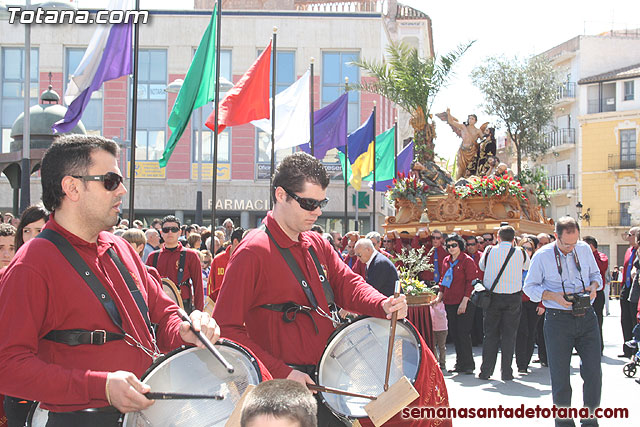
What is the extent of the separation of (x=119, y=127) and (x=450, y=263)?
30.7 metres

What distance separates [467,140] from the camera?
2575 centimetres

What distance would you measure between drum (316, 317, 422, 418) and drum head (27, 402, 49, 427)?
1381mm

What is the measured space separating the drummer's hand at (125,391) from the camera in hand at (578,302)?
5517 mm

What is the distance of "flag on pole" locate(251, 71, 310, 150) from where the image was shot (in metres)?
20.3

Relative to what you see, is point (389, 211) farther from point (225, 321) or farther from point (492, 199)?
point (225, 321)

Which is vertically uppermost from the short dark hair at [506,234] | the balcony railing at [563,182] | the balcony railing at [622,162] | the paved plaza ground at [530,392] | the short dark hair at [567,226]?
the balcony railing at [622,162]

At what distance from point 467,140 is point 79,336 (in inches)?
917

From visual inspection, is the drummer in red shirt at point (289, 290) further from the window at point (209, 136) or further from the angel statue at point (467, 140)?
the window at point (209, 136)

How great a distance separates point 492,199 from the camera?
22344 mm

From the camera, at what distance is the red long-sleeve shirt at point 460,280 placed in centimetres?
1324

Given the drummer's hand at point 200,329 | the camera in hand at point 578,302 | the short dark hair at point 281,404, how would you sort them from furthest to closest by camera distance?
the camera in hand at point 578,302 < the drummer's hand at point 200,329 < the short dark hair at point 281,404

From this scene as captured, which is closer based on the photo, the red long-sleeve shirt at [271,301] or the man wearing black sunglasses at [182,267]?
the red long-sleeve shirt at [271,301]

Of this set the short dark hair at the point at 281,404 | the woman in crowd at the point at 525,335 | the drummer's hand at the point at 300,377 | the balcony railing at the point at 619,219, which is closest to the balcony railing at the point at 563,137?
the balcony railing at the point at 619,219

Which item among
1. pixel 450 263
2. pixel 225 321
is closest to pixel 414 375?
pixel 225 321
